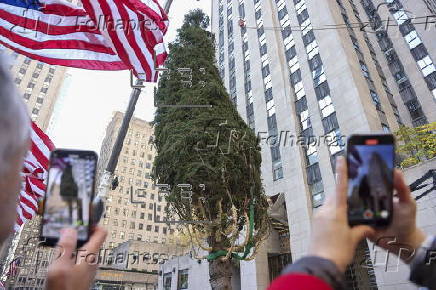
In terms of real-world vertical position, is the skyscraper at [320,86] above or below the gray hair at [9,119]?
above

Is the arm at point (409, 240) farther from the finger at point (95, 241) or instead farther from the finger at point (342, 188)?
the finger at point (95, 241)

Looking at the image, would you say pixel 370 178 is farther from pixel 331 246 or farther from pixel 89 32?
pixel 89 32

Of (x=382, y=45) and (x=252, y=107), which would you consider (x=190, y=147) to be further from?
(x=382, y=45)

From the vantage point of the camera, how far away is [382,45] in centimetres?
3922

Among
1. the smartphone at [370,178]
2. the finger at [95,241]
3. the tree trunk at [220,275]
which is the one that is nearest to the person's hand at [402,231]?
the smartphone at [370,178]

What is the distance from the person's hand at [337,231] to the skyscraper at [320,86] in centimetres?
1967

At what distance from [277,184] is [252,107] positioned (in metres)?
12.7

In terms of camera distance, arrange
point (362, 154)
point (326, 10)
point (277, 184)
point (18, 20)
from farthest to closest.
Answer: point (326, 10), point (277, 184), point (18, 20), point (362, 154)

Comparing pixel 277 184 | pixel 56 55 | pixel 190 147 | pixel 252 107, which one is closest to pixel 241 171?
pixel 190 147

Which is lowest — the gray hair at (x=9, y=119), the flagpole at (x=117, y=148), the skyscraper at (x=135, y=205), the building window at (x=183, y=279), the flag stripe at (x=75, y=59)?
the building window at (x=183, y=279)

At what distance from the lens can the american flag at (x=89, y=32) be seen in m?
6.46

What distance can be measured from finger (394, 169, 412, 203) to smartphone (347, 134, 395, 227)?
7 centimetres

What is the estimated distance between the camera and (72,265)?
4.14 ft

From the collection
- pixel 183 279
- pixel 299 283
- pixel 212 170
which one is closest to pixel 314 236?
pixel 299 283
